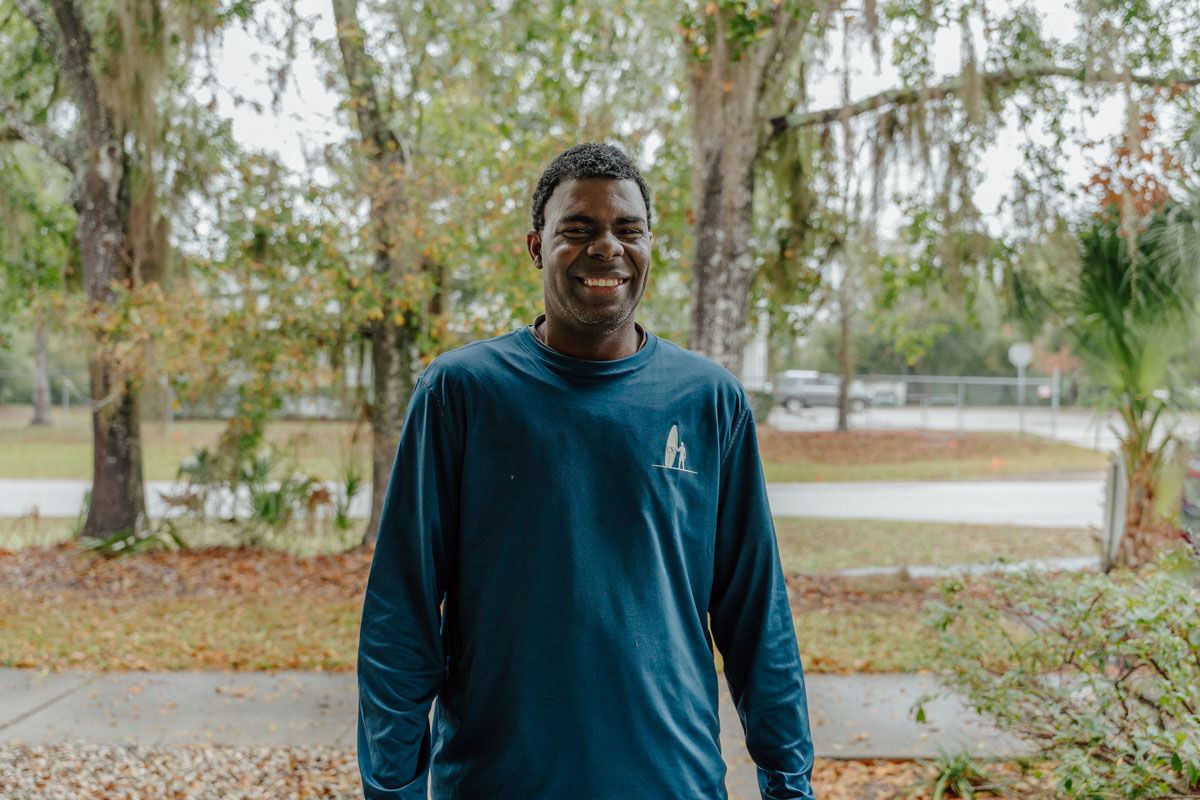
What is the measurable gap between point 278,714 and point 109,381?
Answer: 5.11 m

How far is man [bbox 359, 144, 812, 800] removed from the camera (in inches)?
61.1

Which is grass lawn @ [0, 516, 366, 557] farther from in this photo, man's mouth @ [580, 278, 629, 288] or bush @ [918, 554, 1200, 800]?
man's mouth @ [580, 278, 629, 288]

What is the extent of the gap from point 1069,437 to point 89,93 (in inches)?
936

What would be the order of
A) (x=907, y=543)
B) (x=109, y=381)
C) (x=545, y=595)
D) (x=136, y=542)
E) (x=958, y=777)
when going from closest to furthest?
(x=545, y=595) < (x=958, y=777) < (x=136, y=542) < (x=109, y=381) < (x=907, y=543)

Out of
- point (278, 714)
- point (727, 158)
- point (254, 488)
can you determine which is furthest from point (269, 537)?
point (727, 158)

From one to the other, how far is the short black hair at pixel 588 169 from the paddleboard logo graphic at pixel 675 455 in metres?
0.42

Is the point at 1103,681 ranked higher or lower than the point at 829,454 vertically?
higher

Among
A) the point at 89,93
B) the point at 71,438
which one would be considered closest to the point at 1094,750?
the point at 89,93

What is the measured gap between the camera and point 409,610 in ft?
5.15

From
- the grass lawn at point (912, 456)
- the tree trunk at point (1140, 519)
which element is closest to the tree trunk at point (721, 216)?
the tree trunk at point (1140, 519)

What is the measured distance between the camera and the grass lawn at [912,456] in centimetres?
1848

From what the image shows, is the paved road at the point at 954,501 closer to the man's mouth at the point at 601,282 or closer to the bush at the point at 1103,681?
the bush at the point at 1103,681

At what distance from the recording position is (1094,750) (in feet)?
9.24

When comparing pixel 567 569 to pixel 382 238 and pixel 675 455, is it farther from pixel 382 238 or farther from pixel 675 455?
pixel 382 238
